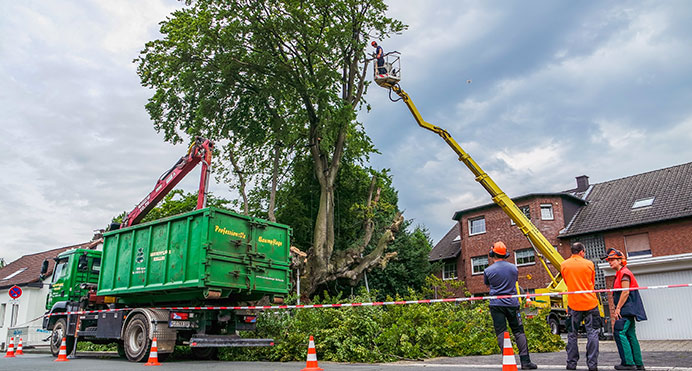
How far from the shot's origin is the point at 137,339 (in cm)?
1118

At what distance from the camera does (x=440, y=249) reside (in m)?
36.1

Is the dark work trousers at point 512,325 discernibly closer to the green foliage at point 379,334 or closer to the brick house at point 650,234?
the green foliage at point 379,334

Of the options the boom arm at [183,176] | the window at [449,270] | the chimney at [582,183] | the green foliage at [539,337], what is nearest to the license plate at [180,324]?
the boom arm at [183,176]

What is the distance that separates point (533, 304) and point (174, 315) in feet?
38.6

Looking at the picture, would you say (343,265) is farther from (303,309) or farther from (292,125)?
(303,309)

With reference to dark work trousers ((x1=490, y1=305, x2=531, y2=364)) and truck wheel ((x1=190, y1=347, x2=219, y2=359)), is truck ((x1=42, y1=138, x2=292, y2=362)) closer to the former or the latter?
truck wheel ((x1=190, y1=347, x2=219, y2=359))

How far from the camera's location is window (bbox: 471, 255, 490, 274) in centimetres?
3085

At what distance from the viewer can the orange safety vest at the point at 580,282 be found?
675 cm

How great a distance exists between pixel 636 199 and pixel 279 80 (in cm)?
1856

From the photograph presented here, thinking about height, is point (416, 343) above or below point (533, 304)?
below

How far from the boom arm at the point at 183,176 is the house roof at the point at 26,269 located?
19.4 metres

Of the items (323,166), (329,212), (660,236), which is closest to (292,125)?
(323,166)

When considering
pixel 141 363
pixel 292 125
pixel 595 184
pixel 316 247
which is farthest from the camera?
pixel 595 184

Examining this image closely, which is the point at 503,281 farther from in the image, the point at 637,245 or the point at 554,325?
the point at 637,245
